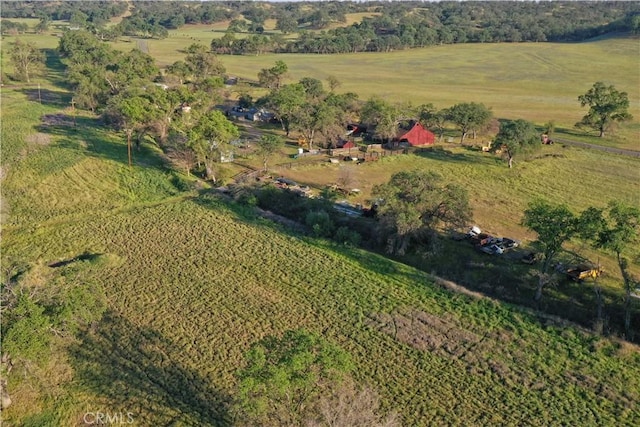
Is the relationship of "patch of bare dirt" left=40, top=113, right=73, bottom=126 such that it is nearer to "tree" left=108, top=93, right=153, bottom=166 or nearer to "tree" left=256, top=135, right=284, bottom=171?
"tree" left=108, top=93, right=153, bottom=166

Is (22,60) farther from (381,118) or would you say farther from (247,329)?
(247,329)

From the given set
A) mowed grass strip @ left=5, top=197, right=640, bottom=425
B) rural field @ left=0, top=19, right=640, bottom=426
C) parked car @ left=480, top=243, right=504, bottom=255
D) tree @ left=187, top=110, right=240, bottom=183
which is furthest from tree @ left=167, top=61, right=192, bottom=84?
parked car @ left=480, top=243, right=504, bottom=255

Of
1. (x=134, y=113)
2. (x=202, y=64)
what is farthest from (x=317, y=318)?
(x=202, y=64)

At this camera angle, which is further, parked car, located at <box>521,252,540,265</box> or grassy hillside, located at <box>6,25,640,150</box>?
grassy hillside, located at <box>6,25,640,150</box>

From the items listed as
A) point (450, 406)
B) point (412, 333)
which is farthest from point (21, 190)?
point (450, 406)

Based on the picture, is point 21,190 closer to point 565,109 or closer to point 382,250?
point 382,250

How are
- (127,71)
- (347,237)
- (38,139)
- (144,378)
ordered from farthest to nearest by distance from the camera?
(127,71) < (38,139) < (347,237) < (144,378)

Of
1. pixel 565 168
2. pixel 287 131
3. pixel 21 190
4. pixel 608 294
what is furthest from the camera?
pixel 287 131
